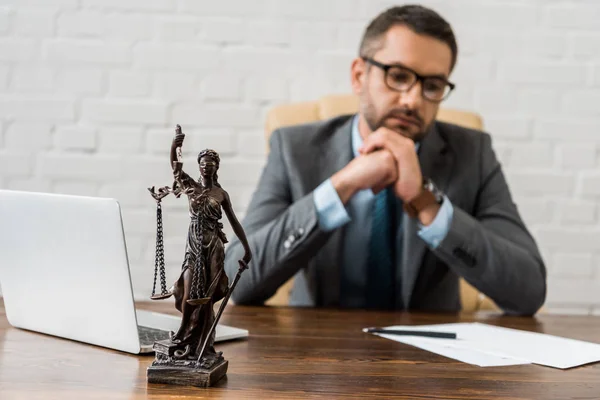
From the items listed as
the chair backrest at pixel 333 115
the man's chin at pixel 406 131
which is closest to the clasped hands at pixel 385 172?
the man's chin at pixel 406 131

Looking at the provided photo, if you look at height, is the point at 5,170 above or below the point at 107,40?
below

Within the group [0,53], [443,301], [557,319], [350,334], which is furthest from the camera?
[0,53]

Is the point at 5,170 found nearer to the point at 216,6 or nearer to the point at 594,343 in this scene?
the point at 216,6

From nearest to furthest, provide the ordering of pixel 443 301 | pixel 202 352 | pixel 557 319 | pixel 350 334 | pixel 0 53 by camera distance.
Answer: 1. pixel 202 352
2. pixel 350 334
3. pixel 557 319
4. pixel 443 301
5. pixel 0 53

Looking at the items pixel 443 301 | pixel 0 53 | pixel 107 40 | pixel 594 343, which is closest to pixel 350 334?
pixel 594 343

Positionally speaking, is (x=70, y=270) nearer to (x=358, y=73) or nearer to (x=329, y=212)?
(x=329, y=212)

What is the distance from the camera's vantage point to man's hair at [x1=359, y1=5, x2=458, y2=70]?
1830 millimetres

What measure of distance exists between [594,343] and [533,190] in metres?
1.24

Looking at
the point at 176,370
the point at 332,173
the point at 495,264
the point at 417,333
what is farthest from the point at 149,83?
the point at 176,370

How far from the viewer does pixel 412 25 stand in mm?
1840

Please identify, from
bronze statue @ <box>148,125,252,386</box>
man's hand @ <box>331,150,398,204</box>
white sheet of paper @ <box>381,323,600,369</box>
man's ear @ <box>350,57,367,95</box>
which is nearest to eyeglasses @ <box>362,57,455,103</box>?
man's ear @ <box>350,57,367,95</box>

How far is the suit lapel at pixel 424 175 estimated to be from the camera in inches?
69.9

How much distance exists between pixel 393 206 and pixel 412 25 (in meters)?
0.45

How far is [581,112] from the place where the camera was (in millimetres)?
2424
